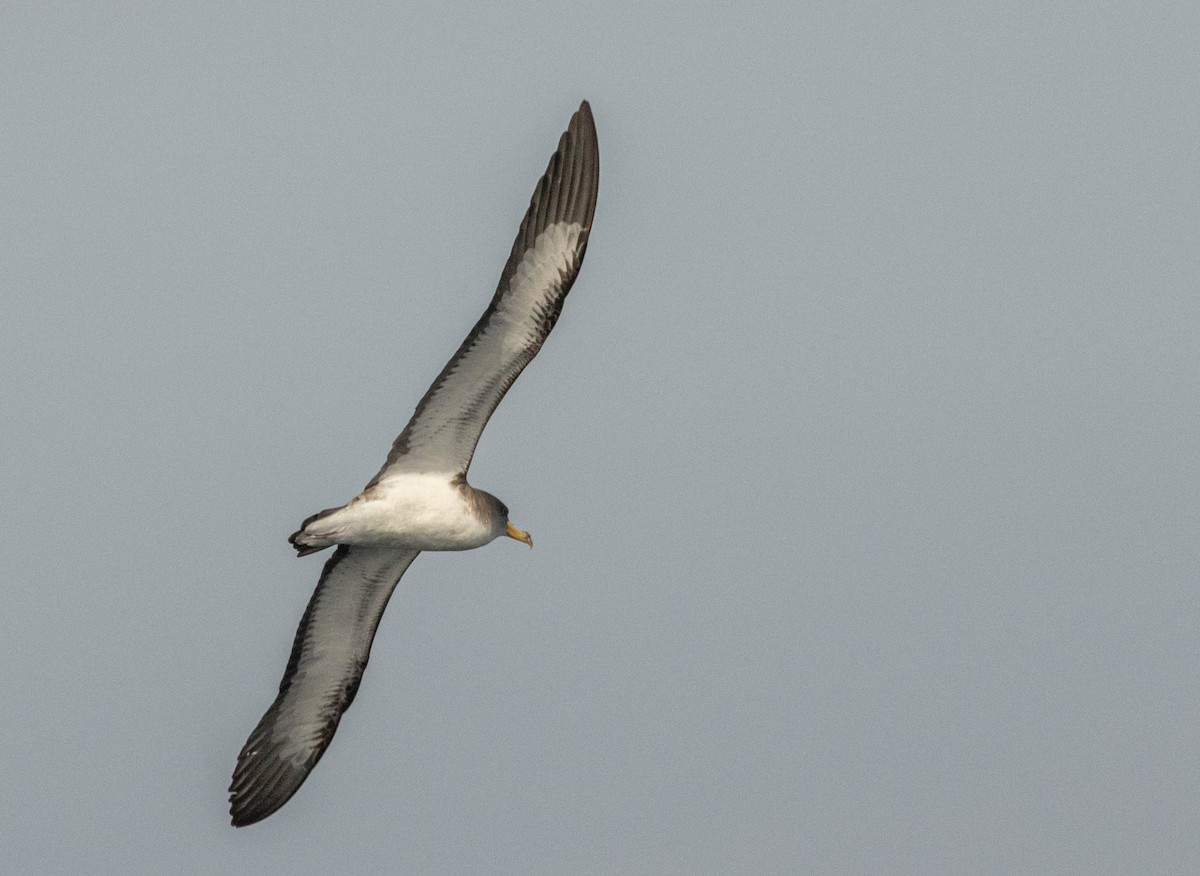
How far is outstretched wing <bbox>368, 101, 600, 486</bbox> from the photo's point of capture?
990 inches

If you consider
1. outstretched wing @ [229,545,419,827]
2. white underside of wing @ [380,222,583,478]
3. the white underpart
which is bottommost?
outstretched wing @ [229,545,419,827]

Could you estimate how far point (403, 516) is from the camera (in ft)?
86.1

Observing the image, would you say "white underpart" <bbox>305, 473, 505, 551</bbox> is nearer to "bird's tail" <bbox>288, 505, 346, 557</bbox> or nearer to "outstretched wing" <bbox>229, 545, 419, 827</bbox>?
"bird's tail" <bbox>288, 505, 346, 557</bbox>

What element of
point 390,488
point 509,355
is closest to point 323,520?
point 390,488

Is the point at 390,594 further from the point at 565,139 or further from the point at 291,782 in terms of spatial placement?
the point at 565,139

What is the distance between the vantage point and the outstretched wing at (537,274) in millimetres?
25156

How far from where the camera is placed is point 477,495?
26891 mm

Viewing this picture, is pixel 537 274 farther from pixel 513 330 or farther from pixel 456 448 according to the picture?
pixel 456 448

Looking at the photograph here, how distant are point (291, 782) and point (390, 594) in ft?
11.5

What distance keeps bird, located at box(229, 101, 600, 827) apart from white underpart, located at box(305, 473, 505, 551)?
1 centimetres

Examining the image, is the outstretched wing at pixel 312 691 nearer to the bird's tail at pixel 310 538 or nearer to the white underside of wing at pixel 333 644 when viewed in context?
the white underside of wing at pixel 333 644

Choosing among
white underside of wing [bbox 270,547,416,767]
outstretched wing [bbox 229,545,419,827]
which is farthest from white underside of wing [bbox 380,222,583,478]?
outstretched wing [bbox 229,545,419,827]

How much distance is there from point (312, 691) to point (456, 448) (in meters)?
5.72

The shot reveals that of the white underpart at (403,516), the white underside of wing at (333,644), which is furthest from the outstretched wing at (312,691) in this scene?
the white underpart at (403,516)
